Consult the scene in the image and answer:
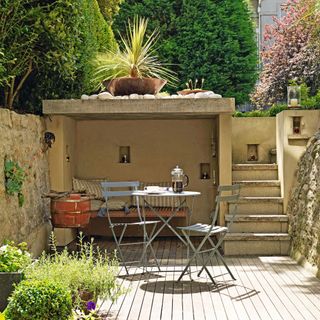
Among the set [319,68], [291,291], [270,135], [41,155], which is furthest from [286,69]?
[291,291]

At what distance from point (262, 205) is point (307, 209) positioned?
1.30 m

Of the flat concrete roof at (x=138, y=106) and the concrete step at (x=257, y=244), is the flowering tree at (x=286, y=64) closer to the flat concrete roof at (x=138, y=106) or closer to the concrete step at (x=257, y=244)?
the flat concrete roof at (x=138, y=106)

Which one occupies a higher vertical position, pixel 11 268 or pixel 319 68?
pixel 319 68

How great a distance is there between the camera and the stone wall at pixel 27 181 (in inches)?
251

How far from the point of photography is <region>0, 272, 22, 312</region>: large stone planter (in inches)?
181

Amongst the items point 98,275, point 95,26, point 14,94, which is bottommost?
point 98,275

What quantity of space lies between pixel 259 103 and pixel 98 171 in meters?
7.62

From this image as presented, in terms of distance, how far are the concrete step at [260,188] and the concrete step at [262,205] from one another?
0.81 ft

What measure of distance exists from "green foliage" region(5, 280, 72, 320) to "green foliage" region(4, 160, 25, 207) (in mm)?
2367

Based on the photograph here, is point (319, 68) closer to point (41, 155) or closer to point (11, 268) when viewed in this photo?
point (41, 155)

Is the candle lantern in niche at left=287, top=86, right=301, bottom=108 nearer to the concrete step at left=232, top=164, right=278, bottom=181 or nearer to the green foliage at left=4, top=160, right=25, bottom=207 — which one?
the concrete step at left=232, top=164, right=278, bottom=181

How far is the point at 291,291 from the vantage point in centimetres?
596

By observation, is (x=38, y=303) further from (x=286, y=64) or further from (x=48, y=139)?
(x=286, y=64)

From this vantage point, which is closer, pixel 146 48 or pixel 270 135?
pixel 146 48
